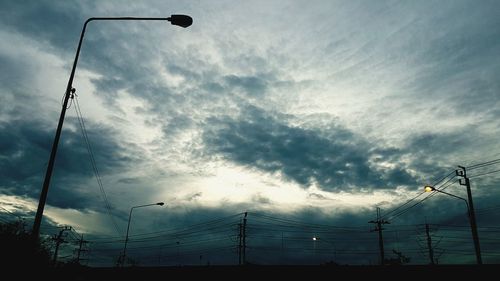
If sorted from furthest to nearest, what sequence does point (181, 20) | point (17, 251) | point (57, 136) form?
1. point (17, 251)
2. point (181, 20)
3. point (57, 136)

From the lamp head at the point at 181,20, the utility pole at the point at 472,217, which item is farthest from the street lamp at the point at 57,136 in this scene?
the utility pole at the point at 472,217

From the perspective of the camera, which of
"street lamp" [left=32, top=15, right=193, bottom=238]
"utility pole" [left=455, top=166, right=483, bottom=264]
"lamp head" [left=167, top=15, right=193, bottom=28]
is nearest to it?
"street lamp" [left=32, top=15, right=193, bottom=238]

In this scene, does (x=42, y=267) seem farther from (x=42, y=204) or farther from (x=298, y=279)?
(x=298, y=279)

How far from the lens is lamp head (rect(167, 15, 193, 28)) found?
13.9 metres

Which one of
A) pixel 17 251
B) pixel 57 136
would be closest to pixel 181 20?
pixel 57 136

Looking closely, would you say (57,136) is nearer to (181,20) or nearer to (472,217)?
(181,20)

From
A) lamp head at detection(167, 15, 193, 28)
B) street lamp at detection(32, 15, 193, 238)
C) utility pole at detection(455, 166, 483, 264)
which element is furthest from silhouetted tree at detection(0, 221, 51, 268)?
utility pole at detection(455, 166, 483, 264)

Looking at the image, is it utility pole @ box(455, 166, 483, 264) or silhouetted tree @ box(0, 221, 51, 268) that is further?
utility pole @ box(455, 166, 483, 264)

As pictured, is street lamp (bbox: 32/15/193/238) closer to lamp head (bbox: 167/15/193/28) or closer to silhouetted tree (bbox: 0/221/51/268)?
lamp head (bbox: 167/15/193/28)

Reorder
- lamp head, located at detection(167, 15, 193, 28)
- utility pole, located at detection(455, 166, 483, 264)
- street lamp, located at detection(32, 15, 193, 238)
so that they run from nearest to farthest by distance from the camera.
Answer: street lamp, located at detection(32, 15, 193, 238)
lamp head, located at detection(167, 15, 193, 28)
utility pole, located at detection(455, 166, 483, 264)

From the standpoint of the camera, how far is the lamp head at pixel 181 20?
13.9 m

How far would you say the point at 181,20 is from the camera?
13.9m

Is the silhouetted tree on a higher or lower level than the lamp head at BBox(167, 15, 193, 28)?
lower

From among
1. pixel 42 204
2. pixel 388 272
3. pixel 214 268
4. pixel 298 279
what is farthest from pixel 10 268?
pixel 388 272
